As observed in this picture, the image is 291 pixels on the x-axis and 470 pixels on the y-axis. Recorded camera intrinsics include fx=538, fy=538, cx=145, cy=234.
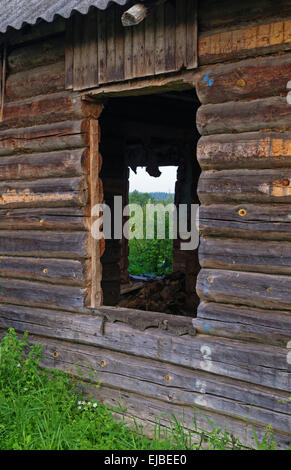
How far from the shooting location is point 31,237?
5602 millimetres

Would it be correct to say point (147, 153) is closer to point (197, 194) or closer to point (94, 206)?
point (94, 206)

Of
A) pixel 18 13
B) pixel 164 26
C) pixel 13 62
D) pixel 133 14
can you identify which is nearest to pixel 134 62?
pixel 164 26

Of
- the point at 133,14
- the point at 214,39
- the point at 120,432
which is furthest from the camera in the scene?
the point at 120,432

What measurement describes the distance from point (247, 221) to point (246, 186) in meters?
0.27

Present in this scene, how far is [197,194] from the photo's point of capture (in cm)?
505

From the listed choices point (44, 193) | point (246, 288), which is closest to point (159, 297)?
point (44, 193)

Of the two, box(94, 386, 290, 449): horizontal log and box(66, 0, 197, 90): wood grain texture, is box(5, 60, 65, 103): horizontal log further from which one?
box(94, 386, 290, 449): horizontal log

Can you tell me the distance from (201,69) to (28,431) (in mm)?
3290

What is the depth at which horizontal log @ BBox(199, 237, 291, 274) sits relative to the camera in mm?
3955

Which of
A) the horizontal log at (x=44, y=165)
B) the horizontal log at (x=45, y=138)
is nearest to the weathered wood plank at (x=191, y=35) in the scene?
the horizontal log at (x=45, y=138)

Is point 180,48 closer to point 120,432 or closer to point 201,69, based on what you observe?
point 201,69

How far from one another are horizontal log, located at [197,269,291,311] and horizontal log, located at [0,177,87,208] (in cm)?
153

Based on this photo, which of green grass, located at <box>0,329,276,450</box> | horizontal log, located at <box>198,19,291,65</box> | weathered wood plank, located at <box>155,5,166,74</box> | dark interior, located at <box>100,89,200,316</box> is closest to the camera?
horizontal log, located at <box>198,19,291,65</box>

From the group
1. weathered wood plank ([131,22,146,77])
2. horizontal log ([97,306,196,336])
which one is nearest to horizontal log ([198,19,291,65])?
weathered wood plank ([131,22,146,77])
